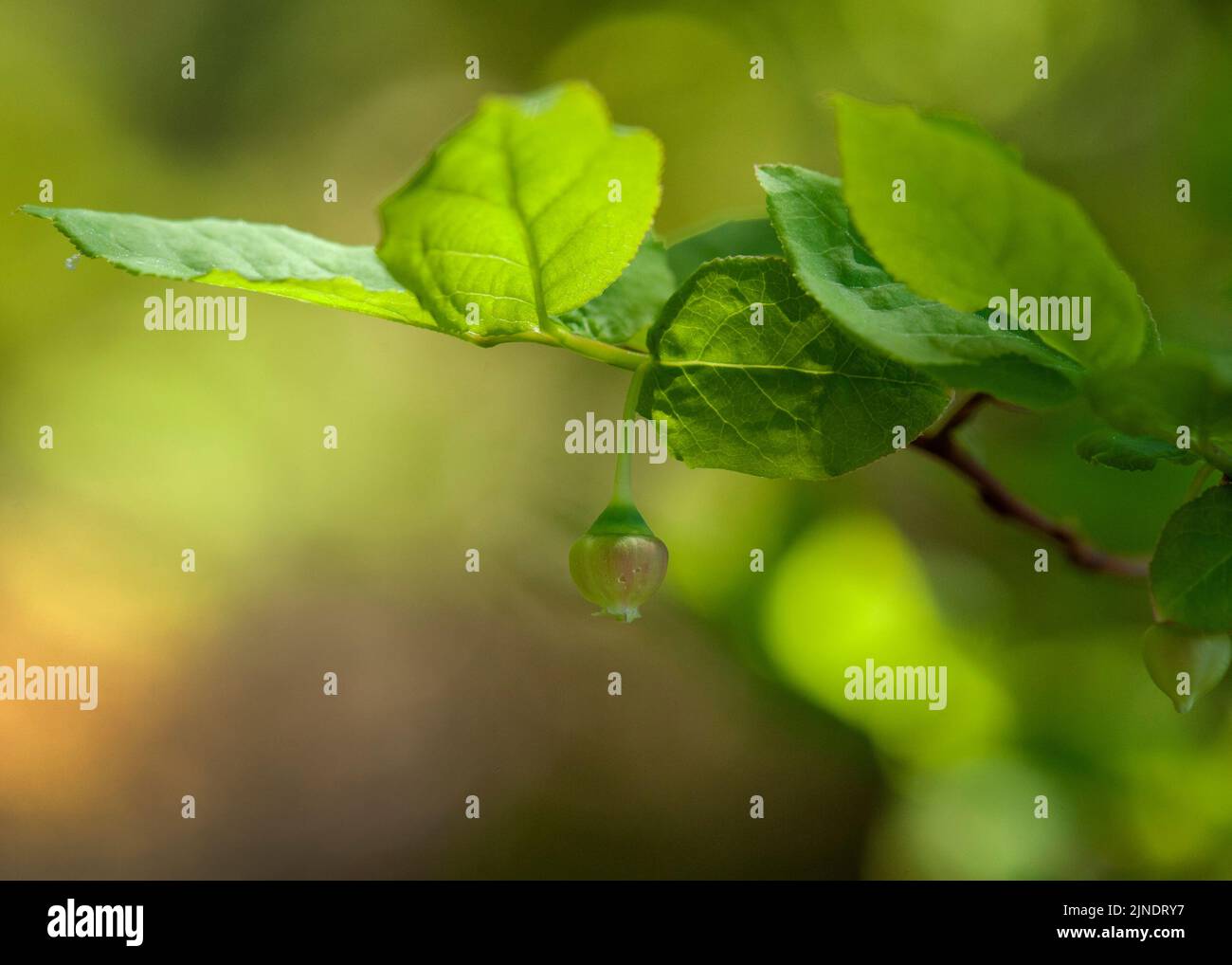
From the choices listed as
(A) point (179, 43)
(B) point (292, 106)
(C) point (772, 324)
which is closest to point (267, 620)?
(B) point (292, 106)

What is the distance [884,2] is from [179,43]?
1.90 metres

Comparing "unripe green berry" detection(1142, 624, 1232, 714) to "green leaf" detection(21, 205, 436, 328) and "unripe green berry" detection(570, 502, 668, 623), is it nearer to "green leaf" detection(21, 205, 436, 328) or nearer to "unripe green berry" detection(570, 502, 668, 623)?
"unripe green berry" detection(570, 502, 668, 623)

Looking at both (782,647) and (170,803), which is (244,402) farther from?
(782,647)

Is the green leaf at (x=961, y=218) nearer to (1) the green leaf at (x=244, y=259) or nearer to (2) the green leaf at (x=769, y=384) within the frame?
(2) the green leaf at (x=769, y=384)

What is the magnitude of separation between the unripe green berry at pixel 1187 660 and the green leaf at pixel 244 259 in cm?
30

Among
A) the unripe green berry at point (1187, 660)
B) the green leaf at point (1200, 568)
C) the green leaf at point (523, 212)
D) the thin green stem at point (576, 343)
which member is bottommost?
the unripe green berry at point (1187, 660)

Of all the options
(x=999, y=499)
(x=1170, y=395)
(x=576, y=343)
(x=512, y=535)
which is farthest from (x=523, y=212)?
(x=512, y=535)

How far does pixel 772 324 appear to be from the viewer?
15.1 inches

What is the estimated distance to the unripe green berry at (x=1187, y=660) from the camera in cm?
40

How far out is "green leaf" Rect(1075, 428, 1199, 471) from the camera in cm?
38

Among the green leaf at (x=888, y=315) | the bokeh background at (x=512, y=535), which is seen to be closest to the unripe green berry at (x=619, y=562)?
the green leaf at (x=888, y=315)

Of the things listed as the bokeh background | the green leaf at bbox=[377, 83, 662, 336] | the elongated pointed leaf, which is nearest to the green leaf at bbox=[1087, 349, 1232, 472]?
the elongated pointed leaf

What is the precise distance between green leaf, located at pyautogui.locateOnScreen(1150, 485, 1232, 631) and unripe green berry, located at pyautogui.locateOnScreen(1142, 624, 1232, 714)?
0.03 metres

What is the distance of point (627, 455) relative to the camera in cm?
43
